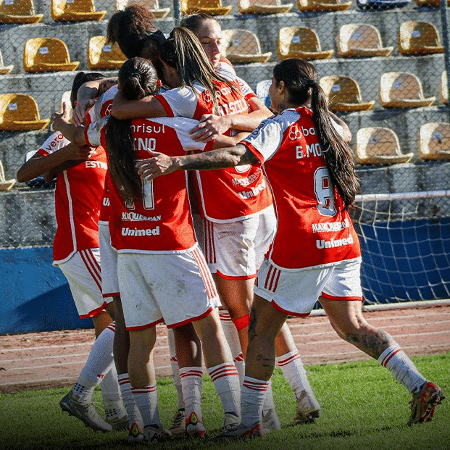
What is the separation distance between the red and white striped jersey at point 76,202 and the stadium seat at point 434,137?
7551 millimetres

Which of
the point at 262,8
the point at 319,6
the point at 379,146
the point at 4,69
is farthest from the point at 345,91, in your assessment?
the point at 4,69

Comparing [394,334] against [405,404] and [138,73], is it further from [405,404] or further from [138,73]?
[138,73]

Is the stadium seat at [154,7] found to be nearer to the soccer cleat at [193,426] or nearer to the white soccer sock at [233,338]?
the white soccer sock at [233,338]

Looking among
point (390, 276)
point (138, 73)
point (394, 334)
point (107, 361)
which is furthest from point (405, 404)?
point (390, 276)

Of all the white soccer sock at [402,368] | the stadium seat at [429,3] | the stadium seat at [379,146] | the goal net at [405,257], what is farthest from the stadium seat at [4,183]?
the stadium seat at [429,3]

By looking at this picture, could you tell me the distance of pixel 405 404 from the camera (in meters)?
4.53

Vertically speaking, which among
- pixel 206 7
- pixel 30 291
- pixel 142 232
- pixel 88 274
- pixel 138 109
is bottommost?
pixel 30 291

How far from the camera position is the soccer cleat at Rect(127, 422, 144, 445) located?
385cm

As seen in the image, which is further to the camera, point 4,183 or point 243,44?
point 243,44

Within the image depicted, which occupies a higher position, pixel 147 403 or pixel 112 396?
pixel 147 403

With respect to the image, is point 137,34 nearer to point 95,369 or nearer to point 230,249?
point 230,249

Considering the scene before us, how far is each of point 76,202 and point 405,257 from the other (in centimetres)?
562

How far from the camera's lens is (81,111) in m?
4.23

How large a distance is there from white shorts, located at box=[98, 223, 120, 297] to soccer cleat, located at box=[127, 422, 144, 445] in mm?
691
